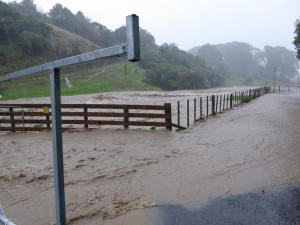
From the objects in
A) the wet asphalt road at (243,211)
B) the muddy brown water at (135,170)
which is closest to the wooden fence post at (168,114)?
the muddy brown water at (135,170)

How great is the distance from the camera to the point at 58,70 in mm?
2406

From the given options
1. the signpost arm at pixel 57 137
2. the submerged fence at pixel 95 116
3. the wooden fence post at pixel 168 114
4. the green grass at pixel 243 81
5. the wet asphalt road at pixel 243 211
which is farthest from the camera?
the green grass at pixel 243 81

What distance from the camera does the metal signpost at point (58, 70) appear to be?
187 centimetres

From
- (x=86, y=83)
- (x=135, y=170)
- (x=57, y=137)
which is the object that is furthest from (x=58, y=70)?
(x=86, y=83)

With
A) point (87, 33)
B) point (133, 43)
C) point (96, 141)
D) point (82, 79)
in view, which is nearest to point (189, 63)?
point (87, 33)

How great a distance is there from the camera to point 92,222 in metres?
5.21

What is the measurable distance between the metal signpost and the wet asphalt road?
2.87 m

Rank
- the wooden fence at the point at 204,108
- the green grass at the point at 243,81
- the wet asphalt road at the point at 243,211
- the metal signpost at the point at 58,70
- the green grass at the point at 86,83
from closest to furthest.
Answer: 1. the metal signpost at the point at 58,70
2. the wet asphalt road at the point at 243,211
3. the wooden fence at the point at 204,108
4. the green grass at the point at 86,83
5. the green grass at the point at 243,81

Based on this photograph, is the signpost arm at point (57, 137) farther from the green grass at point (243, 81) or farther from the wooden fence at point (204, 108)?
the green grass at point (243, 81)

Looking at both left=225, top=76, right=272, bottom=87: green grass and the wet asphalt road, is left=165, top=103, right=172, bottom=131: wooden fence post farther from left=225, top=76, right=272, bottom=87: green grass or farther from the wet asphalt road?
left=225, top=76, right=272, bottom=87: green grass

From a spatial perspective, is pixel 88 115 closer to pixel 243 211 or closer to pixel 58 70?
pixel 243 211

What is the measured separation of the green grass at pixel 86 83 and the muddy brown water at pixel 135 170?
2835 centimetres

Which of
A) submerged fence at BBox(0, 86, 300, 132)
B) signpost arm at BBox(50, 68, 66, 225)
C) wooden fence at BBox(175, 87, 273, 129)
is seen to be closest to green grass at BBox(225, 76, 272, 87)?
wooden fence at BBox(175, 87, 273, 129)

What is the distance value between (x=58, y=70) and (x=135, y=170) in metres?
5.93
